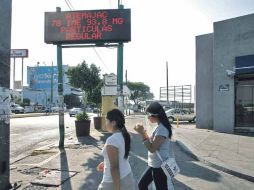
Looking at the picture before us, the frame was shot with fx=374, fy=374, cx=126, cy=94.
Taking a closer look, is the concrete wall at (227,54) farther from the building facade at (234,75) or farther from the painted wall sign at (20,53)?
the painted wall sign at (20,53)

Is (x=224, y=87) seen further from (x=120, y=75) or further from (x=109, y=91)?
(x=120, y=75)

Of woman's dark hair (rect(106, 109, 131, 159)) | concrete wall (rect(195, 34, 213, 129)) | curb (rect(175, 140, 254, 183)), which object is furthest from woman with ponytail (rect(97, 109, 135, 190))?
concrete wall (rect(195, 34, 213, 129))

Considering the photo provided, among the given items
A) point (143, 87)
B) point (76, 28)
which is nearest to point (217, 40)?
point (76, 28)

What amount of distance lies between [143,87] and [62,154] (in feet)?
287

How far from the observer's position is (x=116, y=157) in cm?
385

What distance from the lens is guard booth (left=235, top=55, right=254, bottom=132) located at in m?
19.8

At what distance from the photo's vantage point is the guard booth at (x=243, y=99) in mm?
19769

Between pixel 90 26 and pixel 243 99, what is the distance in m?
10.8

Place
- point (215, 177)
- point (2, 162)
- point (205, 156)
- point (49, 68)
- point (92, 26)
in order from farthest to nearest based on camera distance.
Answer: point (49, 68), point (92, 26), point (205, 156), point (215, 177), point (2, 162)

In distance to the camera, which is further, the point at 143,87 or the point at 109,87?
the point at 143,87

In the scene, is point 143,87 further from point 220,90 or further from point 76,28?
point 76,28

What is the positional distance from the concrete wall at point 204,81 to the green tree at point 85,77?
6.52 meters

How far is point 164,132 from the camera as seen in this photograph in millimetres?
4801

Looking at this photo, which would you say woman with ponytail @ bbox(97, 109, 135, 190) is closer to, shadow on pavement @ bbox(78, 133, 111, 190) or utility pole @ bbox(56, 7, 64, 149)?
shadow on pavement @ bbox(78, 133, 111, 190)
